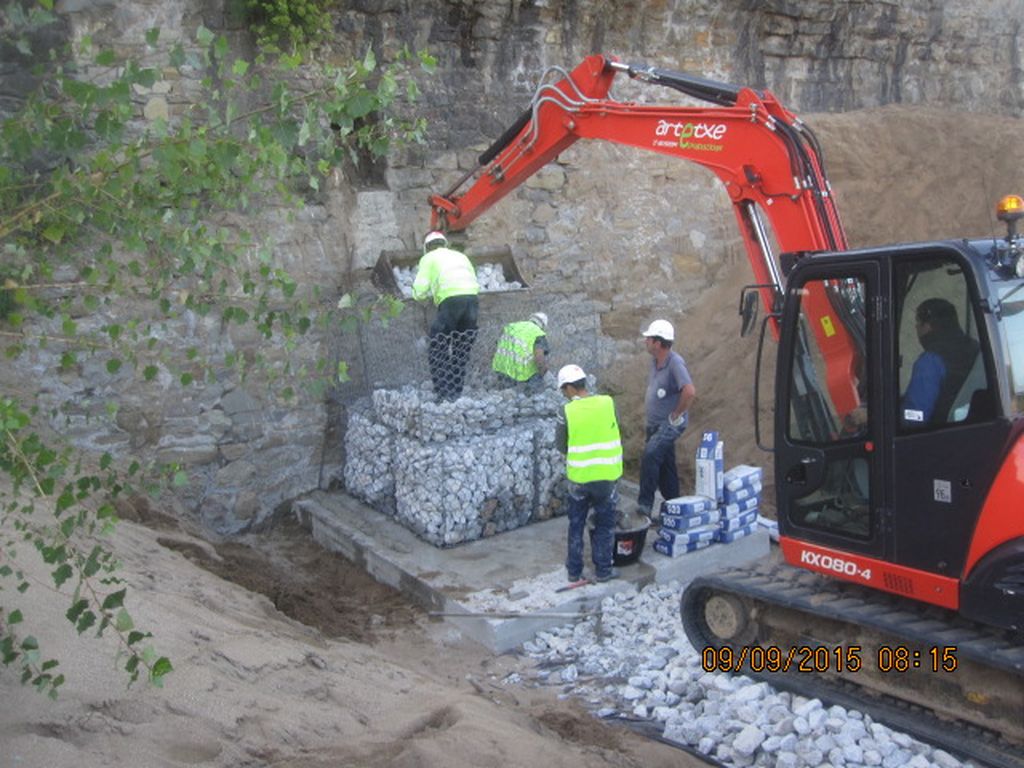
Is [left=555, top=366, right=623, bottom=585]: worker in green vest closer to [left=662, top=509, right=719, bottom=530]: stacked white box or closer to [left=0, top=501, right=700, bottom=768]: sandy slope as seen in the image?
[left=662, top=509, right=719, bottom=530]: stacked white box

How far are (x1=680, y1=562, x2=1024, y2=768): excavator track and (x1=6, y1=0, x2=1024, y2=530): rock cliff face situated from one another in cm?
374

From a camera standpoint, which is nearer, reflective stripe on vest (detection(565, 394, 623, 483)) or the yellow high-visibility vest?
reflective stripe on vest (detection(565, 394, 623, 483))

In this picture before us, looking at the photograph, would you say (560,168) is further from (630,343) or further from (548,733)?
(548,733)


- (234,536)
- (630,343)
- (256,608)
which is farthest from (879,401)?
(630,343)

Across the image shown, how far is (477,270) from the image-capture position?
9.91 meters

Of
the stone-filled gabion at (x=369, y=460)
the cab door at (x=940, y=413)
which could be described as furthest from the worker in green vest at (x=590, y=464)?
the cab door at (x=940, y=413)

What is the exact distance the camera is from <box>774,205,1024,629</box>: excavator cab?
442 centimetres

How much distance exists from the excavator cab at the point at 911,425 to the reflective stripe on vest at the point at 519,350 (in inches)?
125

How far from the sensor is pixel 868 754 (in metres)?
4.71

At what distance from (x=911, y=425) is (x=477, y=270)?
18.9 ft

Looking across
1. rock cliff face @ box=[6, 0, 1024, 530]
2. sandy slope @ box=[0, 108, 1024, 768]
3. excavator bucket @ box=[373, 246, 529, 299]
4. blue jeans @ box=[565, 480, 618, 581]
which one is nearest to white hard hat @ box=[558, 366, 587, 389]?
blue jeans @ box=[565, 480, 618, 581]

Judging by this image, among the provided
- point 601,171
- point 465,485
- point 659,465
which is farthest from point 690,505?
point 601,171
